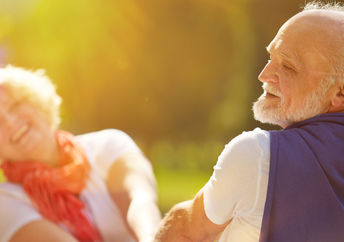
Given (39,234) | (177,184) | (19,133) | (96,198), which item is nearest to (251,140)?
(39,234)

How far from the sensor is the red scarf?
2.29 m

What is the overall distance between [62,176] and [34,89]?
470 millimetres

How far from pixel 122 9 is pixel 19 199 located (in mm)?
6591

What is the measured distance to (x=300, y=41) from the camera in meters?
1.25

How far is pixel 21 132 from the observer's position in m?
2.37

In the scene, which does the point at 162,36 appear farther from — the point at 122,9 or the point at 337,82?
the point at 337,82

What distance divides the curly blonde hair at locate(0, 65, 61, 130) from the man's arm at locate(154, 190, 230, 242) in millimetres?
1379

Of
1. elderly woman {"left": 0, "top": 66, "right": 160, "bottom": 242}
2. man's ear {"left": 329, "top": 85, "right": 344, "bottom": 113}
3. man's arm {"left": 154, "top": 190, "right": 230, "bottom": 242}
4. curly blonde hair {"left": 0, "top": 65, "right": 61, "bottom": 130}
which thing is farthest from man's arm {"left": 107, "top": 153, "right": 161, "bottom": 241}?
man's ear {"left": 329, "top": 85, "right": 344, "bottom": 113}

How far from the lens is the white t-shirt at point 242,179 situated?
1136 mm

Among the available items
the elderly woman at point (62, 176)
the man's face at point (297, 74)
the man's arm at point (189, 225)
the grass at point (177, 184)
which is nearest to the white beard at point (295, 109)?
the man's face at point (297, 74)

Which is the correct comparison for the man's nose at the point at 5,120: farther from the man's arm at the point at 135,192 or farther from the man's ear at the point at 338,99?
the man's ear at the point at 338,99

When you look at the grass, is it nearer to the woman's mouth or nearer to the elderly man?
the woman's mouth

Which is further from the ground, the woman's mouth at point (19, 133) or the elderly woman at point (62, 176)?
the woman's mouth at point (19, 133)

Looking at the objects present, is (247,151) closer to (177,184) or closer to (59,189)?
(59,189)
